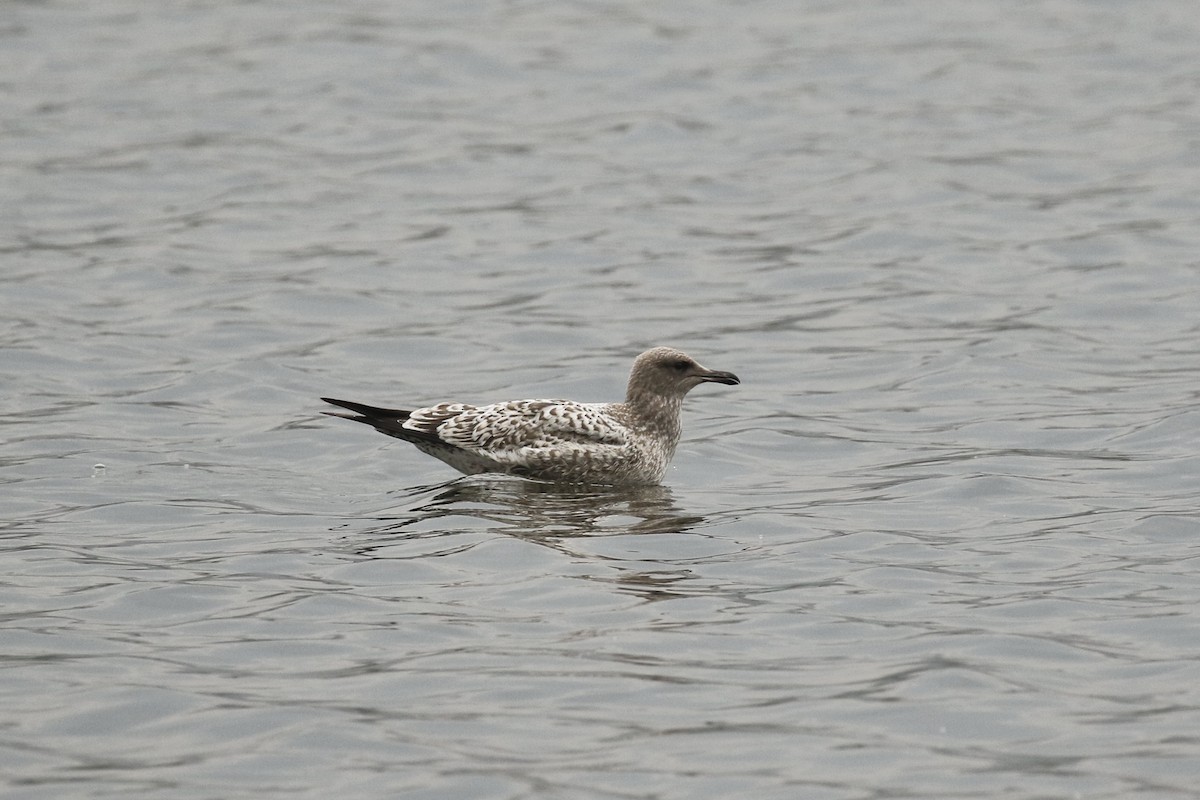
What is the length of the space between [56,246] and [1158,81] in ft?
45.1

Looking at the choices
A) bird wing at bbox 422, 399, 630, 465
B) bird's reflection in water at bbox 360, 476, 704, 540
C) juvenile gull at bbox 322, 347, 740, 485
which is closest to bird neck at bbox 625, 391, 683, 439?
juvenile gull at bbox 322, 347, 740, 485

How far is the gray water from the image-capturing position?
333 inches

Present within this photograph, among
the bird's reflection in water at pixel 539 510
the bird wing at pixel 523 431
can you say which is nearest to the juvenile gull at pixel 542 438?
the bird wing at pixel 523 431

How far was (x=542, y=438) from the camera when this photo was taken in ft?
41.1

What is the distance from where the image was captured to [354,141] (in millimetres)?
23438

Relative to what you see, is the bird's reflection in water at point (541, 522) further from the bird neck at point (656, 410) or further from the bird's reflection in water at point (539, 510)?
the bird neck at point (656, 410)

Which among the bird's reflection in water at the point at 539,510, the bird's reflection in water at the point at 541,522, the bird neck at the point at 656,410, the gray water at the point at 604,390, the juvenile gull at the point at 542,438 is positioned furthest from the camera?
the bird neck at the point at 656,410

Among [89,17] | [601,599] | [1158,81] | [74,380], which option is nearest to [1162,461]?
[601,599]

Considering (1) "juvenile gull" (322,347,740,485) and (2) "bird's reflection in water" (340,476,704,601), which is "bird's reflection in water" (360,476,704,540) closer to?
(2) "bird's reflection in water" (340,476,704,601)

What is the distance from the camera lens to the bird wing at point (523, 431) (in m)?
12.5

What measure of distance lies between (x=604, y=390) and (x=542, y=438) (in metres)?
3.08

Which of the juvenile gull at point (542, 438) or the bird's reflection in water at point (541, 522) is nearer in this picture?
the bird's reflection in water at point (541, 522)

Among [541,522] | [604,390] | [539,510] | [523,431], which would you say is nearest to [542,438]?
[523,431]

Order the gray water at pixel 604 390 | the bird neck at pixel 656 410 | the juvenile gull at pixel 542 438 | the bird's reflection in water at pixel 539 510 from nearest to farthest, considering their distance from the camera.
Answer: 1. the gray water at pixel 604 390
2. the bird's reflection in water at pixel 539 510
3. the juvenile gull at pixel 542 438
4. the bird neck at pixel 656 410
